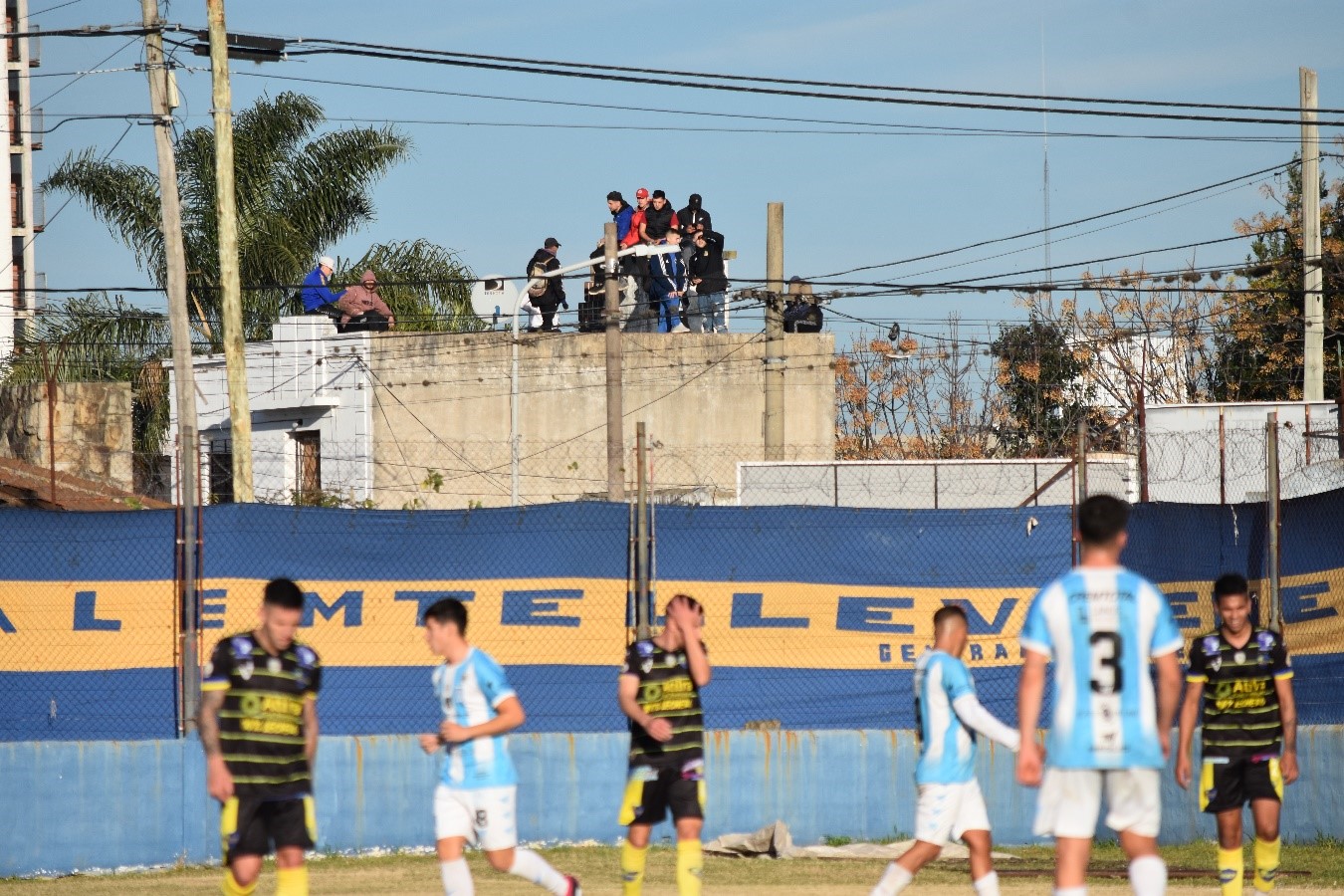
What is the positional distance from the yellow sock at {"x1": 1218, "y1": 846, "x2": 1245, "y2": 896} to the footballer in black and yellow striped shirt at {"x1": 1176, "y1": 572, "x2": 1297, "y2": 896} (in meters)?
0.27

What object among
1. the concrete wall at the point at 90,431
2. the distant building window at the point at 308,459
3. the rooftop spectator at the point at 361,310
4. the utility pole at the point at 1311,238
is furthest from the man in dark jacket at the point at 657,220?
the utility pole at the point at 1311,238

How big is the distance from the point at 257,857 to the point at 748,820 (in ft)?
18.9

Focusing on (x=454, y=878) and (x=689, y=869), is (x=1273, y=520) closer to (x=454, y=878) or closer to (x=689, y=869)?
(x=689, y=869)

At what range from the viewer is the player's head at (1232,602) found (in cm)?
949

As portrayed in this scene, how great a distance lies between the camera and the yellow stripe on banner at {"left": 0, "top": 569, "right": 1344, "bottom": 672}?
44.9ft

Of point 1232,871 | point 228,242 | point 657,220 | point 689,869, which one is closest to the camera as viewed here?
point 689,869

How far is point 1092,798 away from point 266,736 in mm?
3755

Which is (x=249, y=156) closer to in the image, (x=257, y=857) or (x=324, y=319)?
(x=324, y=319)

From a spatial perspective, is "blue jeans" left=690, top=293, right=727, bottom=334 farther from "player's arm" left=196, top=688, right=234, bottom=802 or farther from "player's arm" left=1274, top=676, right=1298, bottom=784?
"player's arm" left=196, top=688, right=234, bottom=802

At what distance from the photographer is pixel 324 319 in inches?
1036

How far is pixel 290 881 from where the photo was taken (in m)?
8.02

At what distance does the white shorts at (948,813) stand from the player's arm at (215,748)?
3.33 m

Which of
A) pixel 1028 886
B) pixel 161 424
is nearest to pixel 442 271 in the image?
pixel 161 424

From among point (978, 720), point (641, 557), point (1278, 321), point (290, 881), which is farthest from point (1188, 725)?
point (1278, 321)
